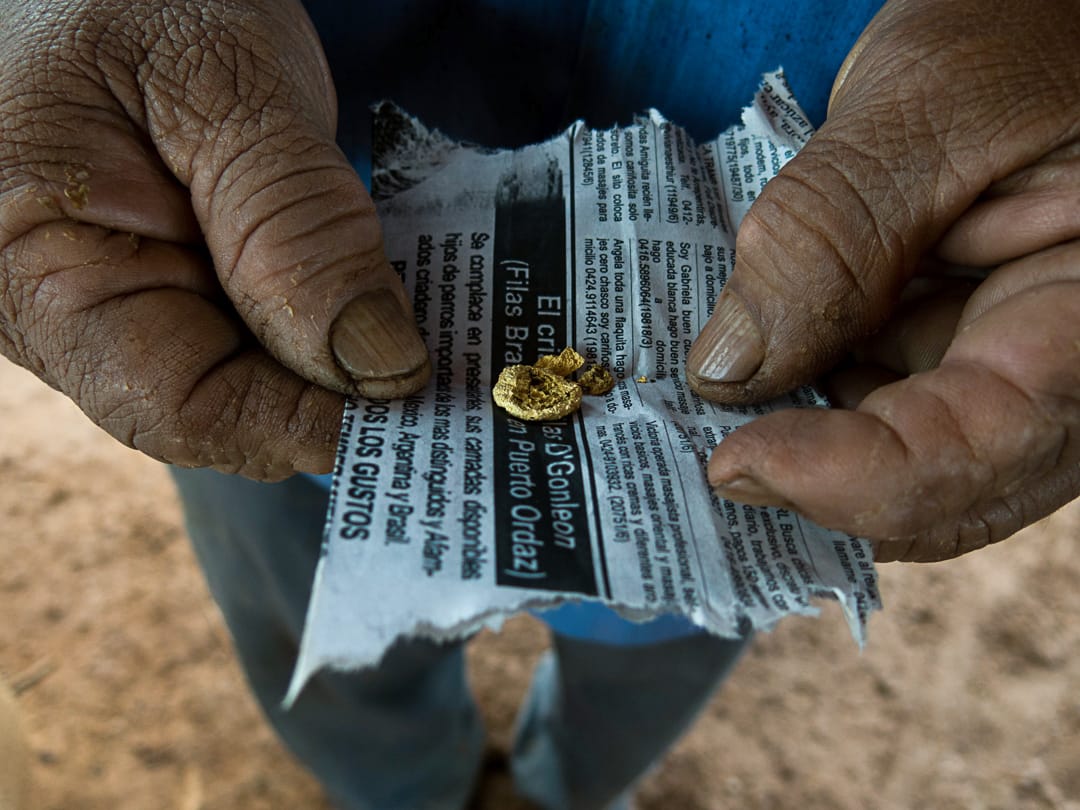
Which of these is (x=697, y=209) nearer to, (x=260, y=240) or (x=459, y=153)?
(x=459, y=153)

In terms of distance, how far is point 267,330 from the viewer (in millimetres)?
552

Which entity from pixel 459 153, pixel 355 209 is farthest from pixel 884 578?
pixel 355 209

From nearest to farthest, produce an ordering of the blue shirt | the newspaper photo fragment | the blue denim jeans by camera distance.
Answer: the newspaper photo fragment → the blue shirt → the blue denim jeans

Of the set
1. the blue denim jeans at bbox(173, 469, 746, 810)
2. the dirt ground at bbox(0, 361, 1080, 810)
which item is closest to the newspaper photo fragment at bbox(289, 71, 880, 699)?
the blue denim jeans at bbox(173, 469, 746, 810)

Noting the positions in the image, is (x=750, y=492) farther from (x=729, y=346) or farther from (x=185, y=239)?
(x=185, y=239)

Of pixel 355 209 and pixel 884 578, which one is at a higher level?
pixel 355 209

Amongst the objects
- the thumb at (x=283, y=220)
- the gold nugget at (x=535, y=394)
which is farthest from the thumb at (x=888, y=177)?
the thumb at (x=283, y=220)

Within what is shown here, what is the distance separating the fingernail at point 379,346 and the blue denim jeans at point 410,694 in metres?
0.38

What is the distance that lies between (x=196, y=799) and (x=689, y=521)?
110 cm

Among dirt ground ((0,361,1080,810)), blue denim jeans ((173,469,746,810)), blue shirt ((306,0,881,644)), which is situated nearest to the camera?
blue shirt ((306,0,881,644))

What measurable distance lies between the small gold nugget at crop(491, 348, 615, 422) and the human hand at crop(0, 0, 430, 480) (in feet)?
0.19

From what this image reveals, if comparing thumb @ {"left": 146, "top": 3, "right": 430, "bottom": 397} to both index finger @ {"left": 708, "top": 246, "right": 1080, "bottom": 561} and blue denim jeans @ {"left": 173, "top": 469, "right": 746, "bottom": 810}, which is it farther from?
blue denim jeans @ {"left": 173, "top": 469, "right": 746, "bottom": 810}

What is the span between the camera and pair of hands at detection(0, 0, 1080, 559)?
21.2 inches

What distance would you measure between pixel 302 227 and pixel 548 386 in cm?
18
